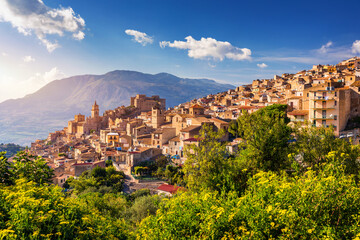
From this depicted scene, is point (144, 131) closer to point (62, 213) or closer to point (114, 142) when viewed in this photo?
point (114, 142)

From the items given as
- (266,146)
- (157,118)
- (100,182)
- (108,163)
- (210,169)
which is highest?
(266,146)

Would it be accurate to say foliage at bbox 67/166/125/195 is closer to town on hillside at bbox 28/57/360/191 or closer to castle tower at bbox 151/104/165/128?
town on hillside at bbox 28/57/360/191

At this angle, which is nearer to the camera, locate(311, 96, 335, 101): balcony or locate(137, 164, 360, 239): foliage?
locate(137, 164, 360, 239): foliage

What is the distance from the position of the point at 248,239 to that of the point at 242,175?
29.6 ft

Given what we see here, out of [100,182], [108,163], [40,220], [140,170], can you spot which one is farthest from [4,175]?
[108,163]

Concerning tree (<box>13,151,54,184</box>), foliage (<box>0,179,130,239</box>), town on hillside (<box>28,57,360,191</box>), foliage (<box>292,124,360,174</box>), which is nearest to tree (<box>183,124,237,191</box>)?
town on hillside (<box>28,57,360,191</box>)

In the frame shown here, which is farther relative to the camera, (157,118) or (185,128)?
(157,118)

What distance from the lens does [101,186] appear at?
3644 cm

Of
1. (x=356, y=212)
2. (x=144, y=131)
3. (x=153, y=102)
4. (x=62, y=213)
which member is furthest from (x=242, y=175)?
(x=153, y=102)

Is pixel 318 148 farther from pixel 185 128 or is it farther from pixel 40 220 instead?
pixel 185 128

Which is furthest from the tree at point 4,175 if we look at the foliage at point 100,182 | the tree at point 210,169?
the foliage at point 100,182

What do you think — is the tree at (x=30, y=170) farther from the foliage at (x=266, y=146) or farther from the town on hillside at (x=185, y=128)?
the foliage at (x=266, y=146)

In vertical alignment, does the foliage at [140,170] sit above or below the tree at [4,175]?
below

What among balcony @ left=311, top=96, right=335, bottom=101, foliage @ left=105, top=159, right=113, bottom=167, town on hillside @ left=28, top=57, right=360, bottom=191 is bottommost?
foliage @ left=105, top=159, right=113, bottom=167
